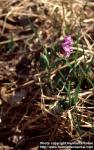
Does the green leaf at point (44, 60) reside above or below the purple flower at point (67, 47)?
below

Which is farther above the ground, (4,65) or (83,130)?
(4,65)

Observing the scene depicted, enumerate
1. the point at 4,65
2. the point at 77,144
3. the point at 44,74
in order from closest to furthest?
the point at 77,144 → the point at 44,74 → the point at 4,65

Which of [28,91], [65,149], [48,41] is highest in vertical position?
[48,41]

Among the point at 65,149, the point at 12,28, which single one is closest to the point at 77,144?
the point at 65,149

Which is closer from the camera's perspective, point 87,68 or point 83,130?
point 83,130

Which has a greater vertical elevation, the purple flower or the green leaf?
the purple flower

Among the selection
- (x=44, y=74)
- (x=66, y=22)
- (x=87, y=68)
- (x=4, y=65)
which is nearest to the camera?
(x=87, y=68)

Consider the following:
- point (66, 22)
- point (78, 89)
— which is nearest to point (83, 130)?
point (78, 89)

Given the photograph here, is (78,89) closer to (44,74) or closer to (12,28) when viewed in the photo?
(44,74)

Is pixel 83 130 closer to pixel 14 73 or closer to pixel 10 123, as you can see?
pixel 10 123
